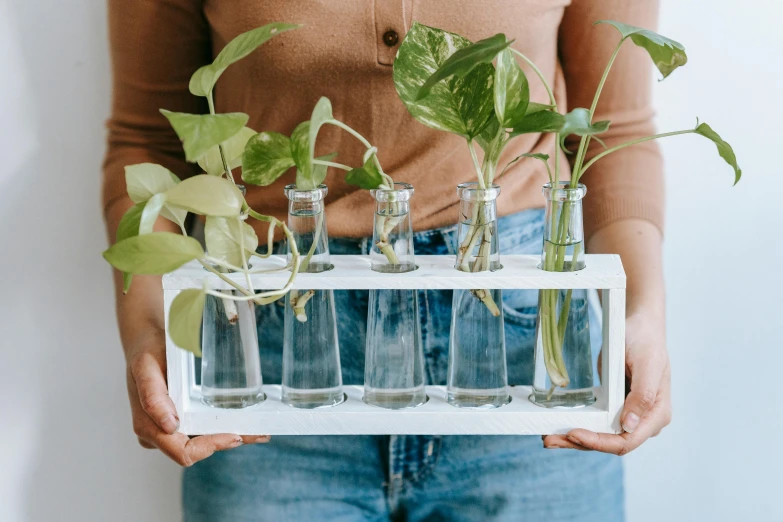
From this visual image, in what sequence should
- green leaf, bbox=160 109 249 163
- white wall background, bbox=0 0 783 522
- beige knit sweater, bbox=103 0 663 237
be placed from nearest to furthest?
1. green leaf, bbox=160 109 249 163
2. beige knit sweater, bbox=103 0 663 237
3. white wall background, bbox=0 0 783 522

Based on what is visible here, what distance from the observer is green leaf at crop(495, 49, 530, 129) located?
0.60m

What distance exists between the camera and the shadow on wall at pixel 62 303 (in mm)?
982

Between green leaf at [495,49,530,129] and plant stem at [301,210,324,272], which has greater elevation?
green leaf at [495,49,530,129]

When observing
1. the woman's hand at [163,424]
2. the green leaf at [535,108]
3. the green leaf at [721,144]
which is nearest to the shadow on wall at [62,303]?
the woman's hand at [163,424]

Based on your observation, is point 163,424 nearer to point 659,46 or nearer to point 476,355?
point 476,355

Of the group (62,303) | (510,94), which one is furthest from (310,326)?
(62,303)

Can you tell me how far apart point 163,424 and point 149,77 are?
37 cm

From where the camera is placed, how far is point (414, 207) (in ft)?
2.70

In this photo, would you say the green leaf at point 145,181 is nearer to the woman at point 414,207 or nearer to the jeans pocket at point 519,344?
the woman at point 414,207

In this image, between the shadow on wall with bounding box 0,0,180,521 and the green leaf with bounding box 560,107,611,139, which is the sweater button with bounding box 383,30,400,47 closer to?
the green leaf with bounding box 560,107,611,139

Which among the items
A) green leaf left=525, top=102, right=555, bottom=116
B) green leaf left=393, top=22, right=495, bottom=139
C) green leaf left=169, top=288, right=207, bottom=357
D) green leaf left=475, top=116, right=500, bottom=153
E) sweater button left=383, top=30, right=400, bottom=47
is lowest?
green leaf left=169, top=288, right=207, bottom=357

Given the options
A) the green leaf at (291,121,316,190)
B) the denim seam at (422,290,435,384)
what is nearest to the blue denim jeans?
the denim seam at (422,290,435,384)

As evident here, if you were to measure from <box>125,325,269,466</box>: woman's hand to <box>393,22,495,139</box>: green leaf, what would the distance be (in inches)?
11.6

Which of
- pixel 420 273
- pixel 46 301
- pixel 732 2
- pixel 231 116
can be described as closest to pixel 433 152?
pixel 420 273
